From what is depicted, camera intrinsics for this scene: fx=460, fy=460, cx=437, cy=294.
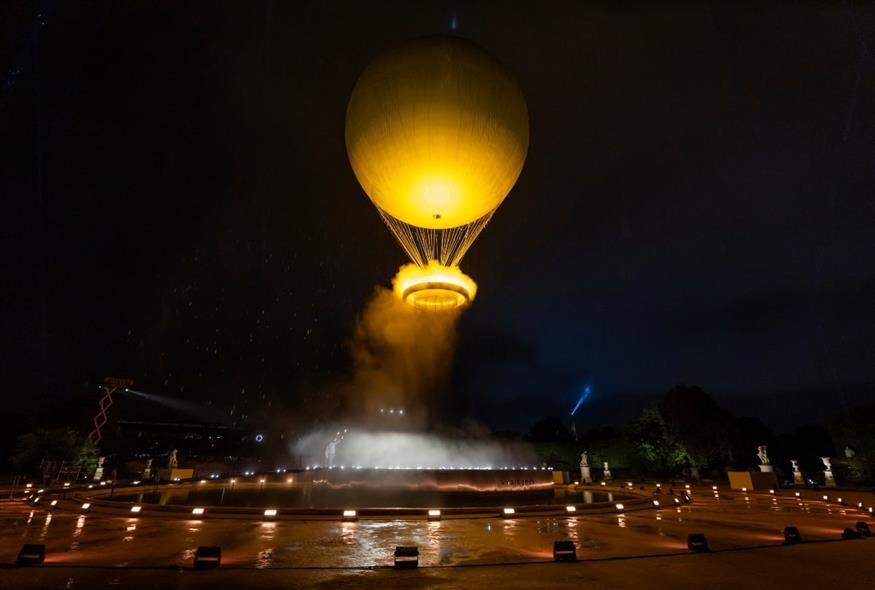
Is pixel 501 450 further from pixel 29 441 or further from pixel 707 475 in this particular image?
pixel 29 441

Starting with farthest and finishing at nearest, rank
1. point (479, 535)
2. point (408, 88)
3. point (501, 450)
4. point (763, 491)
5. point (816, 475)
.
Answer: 1. point (501, 450)
2. point (816, 475)
3. point (763, 491)
4. point (408, 88)
5. point (479, 535)

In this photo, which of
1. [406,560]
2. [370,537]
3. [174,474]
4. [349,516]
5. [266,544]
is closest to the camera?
[406,560]

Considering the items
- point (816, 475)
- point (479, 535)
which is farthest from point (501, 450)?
point (479, 535)

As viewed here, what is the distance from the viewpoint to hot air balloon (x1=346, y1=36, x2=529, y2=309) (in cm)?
1576

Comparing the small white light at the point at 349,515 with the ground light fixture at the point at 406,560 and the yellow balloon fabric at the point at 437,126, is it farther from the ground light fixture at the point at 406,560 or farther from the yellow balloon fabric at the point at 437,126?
the yellow balloon fabric at the point at 437,126

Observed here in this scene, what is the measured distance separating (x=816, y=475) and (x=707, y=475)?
1012cm

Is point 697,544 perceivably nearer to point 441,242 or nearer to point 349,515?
point 349,515

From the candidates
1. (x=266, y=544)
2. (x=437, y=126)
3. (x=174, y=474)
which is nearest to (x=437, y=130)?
(x=437, y=126)

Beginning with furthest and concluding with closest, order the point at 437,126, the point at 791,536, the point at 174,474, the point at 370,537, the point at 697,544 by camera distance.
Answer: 1. the point at 174,474
2. the point at 437,126
3. the point at 370,537
4. the point at 791,536
5. the point at 697,544

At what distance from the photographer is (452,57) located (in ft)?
51.8

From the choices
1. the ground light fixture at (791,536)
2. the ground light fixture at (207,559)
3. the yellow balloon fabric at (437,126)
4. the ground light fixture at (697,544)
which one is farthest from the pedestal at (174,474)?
the ground light fixture at (791,536)

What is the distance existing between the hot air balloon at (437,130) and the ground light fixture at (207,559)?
13.0m

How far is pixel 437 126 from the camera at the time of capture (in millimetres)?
15891

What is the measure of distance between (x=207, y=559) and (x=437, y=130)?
1367cm
